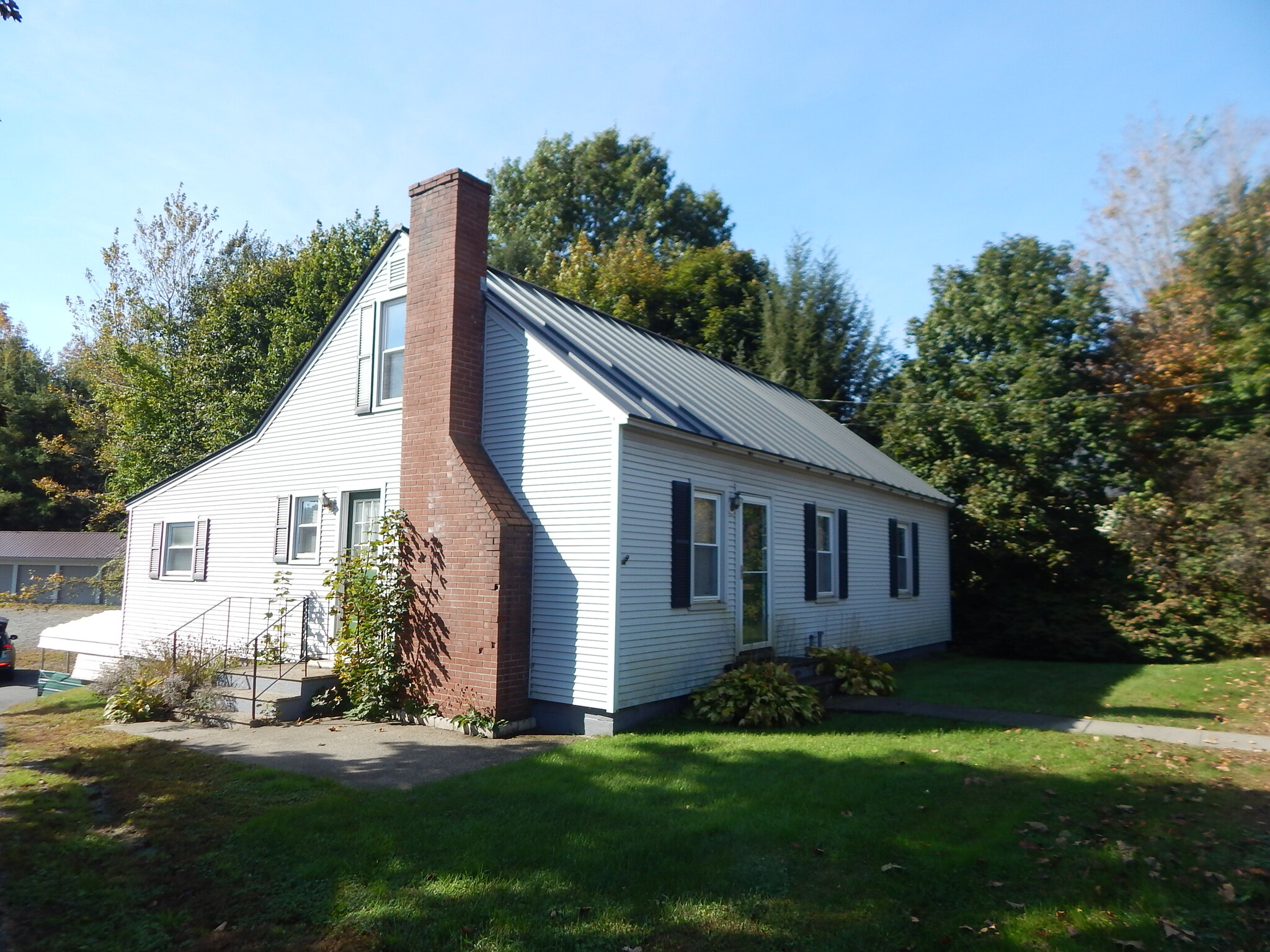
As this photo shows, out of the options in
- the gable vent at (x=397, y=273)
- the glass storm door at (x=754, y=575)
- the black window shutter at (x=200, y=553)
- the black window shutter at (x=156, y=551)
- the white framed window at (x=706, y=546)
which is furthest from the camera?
the black window shutter at (x=156, y=551)

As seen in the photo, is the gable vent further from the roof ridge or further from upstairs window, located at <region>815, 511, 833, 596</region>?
upstairs window, located at <region>815, 511, 833, 596</region>

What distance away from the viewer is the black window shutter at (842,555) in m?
14.7

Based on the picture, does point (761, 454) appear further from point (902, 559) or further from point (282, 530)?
point (282, 530)

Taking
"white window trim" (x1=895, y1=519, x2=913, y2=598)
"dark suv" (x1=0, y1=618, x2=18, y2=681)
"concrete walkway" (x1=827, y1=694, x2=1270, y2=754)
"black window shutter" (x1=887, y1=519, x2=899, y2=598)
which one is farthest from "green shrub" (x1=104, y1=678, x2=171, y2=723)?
"dark suv" (x1=0, y1=618, x2=18, y2=681)

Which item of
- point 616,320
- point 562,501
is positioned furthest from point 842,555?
point 562,501

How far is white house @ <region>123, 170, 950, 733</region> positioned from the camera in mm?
9953

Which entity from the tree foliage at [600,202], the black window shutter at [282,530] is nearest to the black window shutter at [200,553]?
the black window shutter at [282,530]

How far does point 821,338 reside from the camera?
27891 mm

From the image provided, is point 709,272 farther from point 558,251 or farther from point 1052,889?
point 1052,889

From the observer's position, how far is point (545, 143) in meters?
44.2

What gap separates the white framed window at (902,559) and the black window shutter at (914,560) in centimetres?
8

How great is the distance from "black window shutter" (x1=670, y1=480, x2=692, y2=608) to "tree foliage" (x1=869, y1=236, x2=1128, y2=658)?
12.7 meters

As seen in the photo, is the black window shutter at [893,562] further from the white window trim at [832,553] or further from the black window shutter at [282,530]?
the black window shutter at [282,530]

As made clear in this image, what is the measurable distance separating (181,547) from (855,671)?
12417 mm
